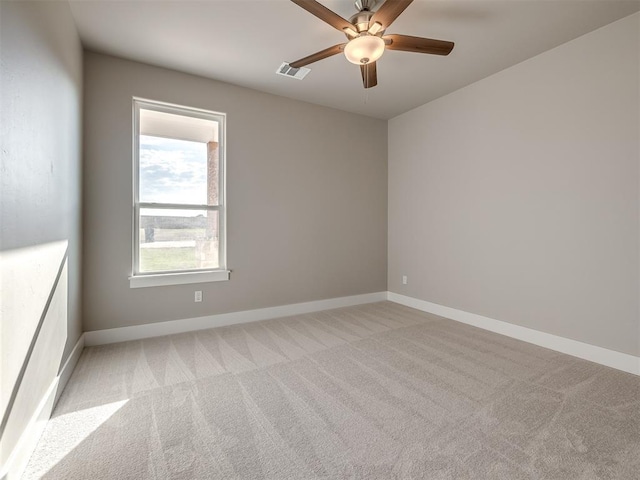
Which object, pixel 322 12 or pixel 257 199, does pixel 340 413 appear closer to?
pixel 322 12

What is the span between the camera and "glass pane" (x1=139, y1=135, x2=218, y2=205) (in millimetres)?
3354

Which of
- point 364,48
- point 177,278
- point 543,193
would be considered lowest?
point 177,278

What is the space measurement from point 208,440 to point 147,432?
384 millimetres

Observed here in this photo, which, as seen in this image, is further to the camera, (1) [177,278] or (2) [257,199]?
(2) [257,199]

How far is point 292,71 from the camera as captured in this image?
3.35 metres

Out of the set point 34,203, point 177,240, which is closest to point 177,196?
point 177,240

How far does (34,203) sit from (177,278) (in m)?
1.87

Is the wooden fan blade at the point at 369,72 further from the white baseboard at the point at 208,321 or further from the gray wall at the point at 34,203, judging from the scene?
the white baseboard at the point at 208,321

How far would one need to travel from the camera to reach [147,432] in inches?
69.6

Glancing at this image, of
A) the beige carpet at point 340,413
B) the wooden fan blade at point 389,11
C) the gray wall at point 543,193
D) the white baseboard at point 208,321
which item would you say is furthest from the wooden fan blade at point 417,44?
the white baseboard at point 208,321

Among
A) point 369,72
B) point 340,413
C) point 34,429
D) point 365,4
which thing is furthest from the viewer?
point 369,72

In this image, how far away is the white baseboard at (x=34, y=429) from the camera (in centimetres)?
136

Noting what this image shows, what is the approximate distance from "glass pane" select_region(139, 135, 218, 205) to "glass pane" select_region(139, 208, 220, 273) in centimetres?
17

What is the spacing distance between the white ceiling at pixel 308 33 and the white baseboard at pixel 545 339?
2782 millimetres
